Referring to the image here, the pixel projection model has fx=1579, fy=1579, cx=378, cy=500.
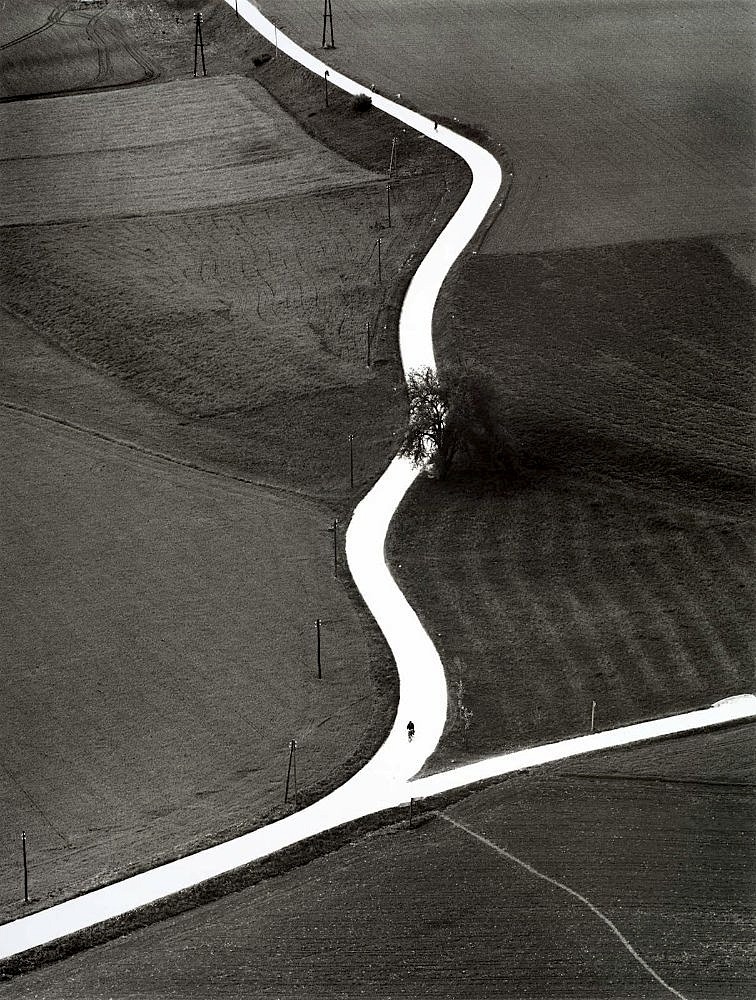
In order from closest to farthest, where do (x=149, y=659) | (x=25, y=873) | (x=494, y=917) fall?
(x=494, y=917) → (x=25, y=873) → (x=149, y=659)

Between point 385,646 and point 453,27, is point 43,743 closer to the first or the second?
point 385,646

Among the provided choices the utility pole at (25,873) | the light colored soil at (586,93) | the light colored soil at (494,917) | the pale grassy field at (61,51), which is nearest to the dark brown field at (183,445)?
the utility pole at (25,873)

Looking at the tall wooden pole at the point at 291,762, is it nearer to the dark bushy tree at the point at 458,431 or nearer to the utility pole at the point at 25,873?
the utility pole at the point at 25,873

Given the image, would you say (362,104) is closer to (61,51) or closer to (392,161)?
(392,161)

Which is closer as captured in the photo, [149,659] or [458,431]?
[149,659]

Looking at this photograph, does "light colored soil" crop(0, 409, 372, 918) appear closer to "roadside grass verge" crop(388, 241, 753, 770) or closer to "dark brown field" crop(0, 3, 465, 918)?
"dark brown field" crop(0, 3, 465, 918)

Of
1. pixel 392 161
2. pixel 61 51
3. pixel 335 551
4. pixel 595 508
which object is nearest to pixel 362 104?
pixel 392 161

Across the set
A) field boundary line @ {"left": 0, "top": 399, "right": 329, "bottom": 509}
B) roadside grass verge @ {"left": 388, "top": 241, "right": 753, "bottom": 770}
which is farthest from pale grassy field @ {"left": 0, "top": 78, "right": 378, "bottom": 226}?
field boundary line @ {"left": 0, "top": 399, "right": 329, "bottom": 509}
